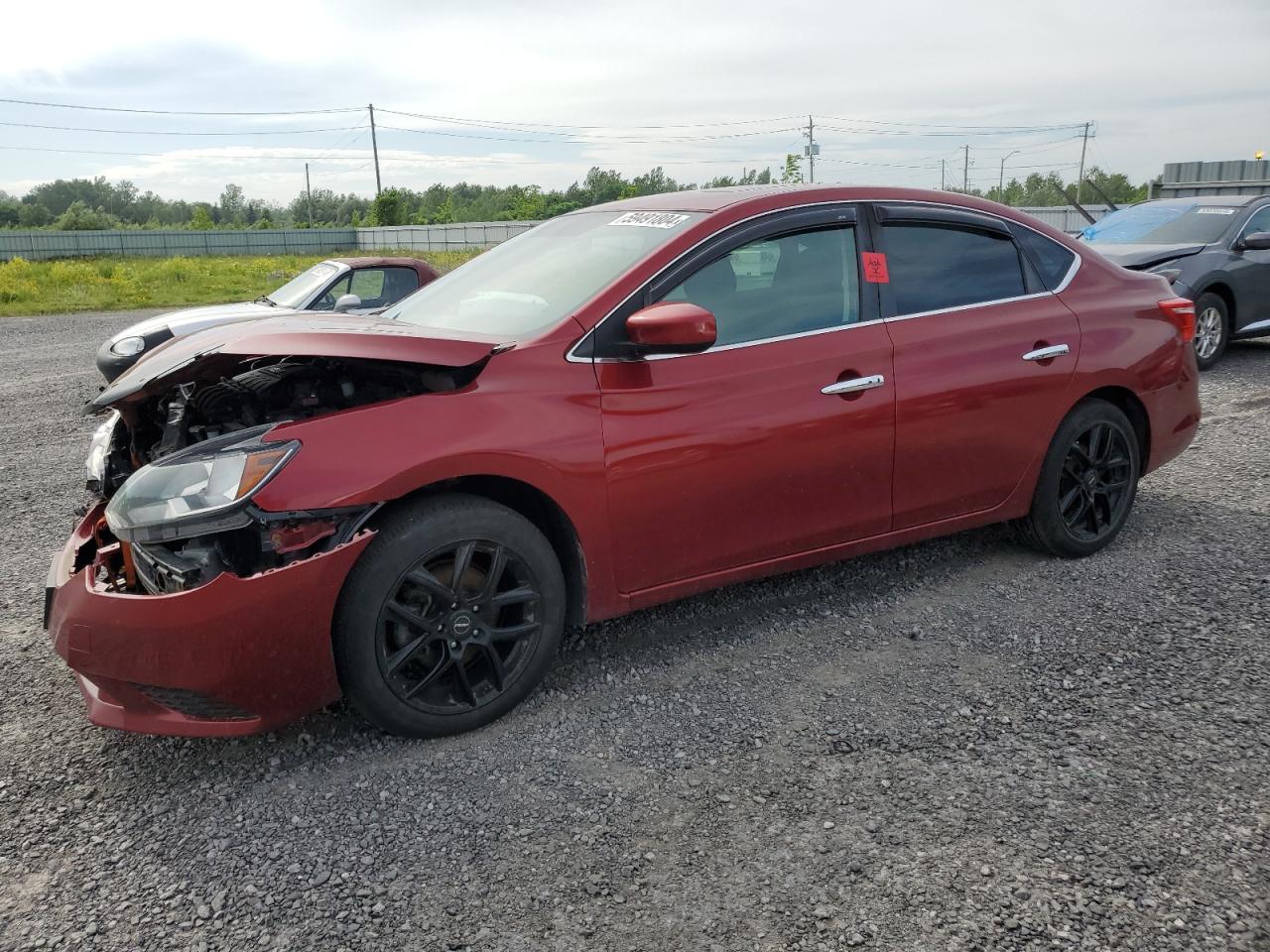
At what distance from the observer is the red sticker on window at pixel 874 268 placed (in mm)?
4035

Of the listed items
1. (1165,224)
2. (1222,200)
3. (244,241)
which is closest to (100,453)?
(1165,224)

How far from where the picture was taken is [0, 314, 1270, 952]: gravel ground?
2422mm

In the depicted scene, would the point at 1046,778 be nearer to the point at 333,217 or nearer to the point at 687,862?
the point at 687,862

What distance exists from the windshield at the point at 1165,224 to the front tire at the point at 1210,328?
0.63 m

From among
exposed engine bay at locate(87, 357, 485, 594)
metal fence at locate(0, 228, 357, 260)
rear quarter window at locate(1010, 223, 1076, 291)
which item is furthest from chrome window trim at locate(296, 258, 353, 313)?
metal fence at locate(0, 228, 357, 260)

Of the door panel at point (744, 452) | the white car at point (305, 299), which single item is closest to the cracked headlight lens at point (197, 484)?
the door panel at point (744, 452)

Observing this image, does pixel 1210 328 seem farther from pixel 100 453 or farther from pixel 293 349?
pixel 100 453

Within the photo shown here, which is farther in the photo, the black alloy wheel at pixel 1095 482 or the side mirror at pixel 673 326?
the black alloy wheel at pixel 1095 482

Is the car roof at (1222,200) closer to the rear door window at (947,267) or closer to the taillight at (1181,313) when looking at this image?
the taillight at (1181,313)

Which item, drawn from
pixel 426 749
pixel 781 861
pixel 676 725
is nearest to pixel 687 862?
pixel 781 861

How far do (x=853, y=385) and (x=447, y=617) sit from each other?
174 cm

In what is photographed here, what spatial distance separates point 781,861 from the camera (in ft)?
8.57

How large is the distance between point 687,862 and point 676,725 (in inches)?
28.6

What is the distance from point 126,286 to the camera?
1096 inches
